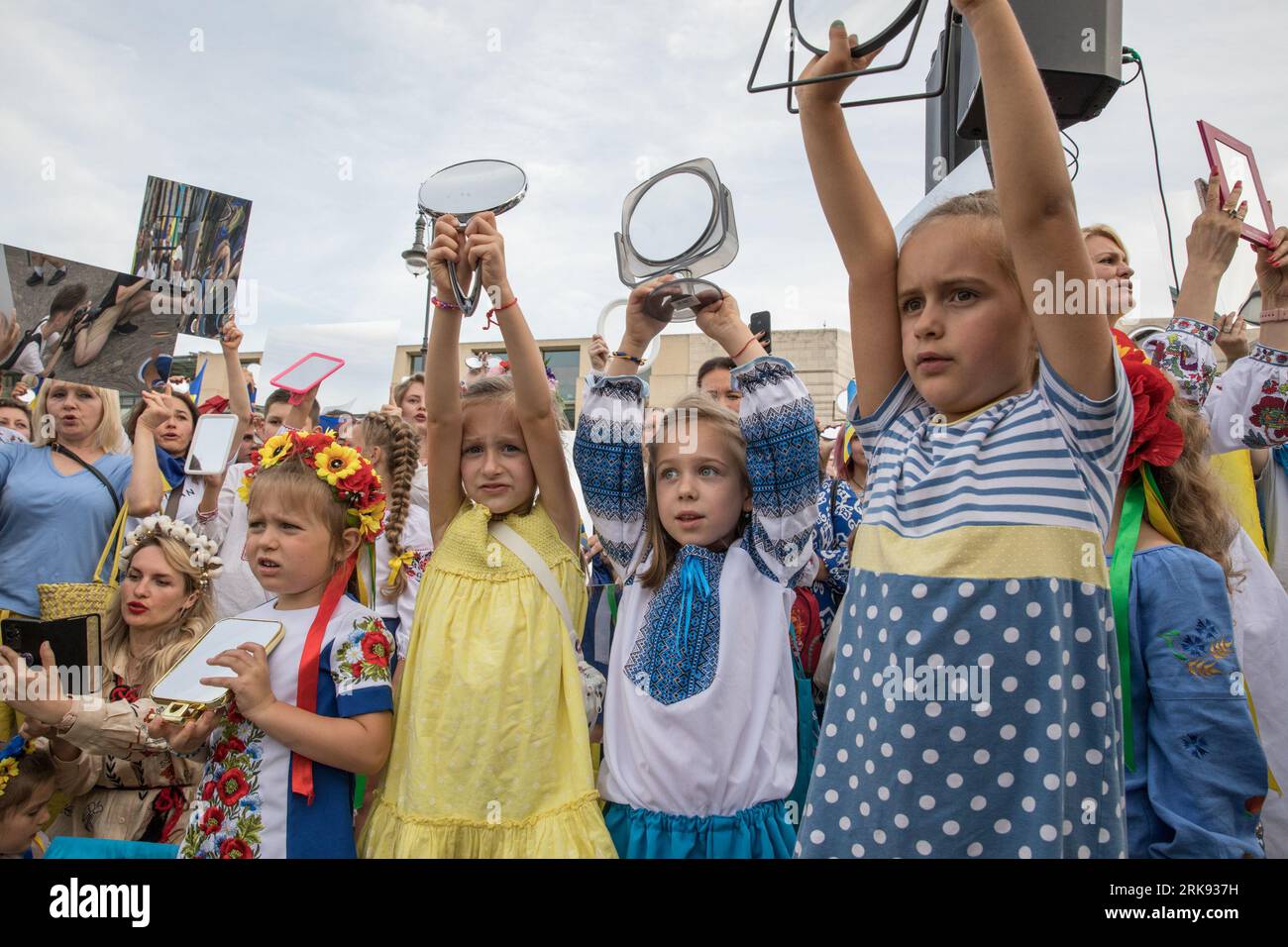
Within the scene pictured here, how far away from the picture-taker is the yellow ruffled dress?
6.33 ft

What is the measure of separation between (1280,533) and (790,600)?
6.90ft

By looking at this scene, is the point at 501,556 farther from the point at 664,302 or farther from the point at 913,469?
the point at 913,469

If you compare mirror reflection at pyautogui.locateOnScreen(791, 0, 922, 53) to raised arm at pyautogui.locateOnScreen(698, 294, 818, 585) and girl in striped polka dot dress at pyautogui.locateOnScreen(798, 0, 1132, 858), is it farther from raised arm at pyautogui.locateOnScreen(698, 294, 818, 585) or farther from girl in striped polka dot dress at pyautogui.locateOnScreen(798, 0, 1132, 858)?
raised arm at pyautogui.locateOnScreen(698, 294, 818, 585)

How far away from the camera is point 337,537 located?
2.37m

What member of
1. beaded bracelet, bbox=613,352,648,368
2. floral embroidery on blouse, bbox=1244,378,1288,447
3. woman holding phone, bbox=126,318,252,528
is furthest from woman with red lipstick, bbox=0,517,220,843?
floral embroidery on blouse, bbox=1244,378,1288,447

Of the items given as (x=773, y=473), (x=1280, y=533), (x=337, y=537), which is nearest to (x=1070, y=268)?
(x=773, y=473)

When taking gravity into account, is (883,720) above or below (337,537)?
below

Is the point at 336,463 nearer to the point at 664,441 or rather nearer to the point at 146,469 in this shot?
the point at 664,441

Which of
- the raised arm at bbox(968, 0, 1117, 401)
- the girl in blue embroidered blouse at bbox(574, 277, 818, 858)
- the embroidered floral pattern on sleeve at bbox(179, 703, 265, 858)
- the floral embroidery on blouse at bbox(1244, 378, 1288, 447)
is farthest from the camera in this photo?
the floral embroidery on blouse at bbox(1244, 378, 1288, 447)

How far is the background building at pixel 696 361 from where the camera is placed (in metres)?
13.0

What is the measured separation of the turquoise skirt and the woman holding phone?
2892 millimetres

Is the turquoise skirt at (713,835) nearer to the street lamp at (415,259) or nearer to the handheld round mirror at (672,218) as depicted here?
the handheld round mirror at (672,218)

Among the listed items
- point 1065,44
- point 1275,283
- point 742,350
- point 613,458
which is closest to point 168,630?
point 613,458

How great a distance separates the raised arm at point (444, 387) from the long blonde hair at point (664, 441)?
55cm
